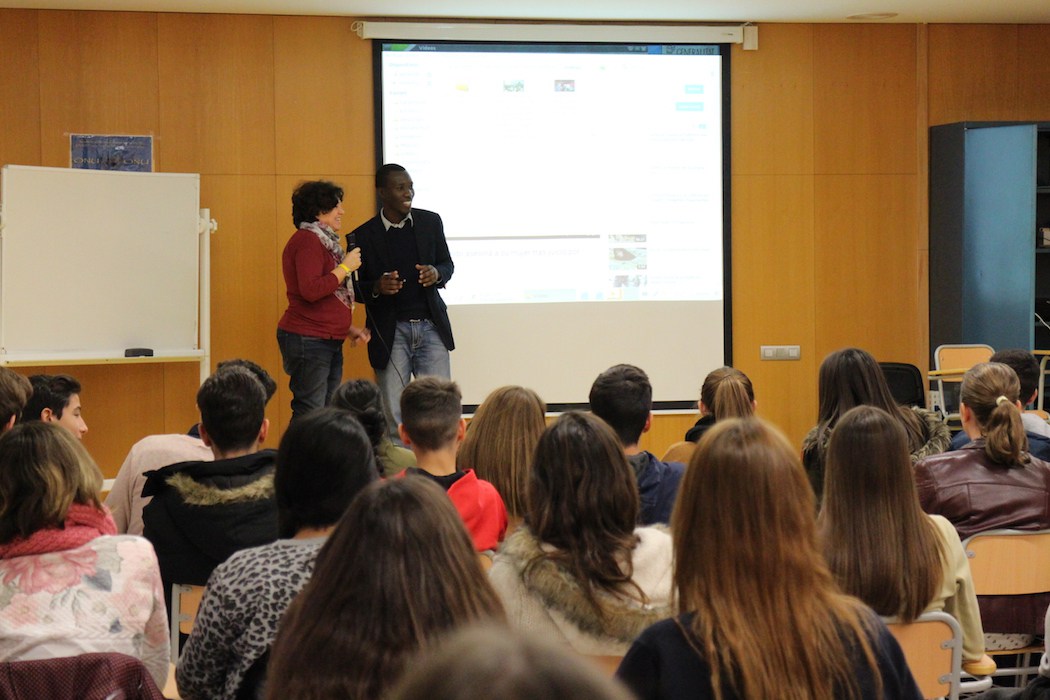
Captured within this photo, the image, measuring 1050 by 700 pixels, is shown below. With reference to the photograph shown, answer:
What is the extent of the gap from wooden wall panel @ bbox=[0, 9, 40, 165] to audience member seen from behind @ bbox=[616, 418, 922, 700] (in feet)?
19.0

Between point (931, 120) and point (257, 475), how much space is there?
5.75 meters

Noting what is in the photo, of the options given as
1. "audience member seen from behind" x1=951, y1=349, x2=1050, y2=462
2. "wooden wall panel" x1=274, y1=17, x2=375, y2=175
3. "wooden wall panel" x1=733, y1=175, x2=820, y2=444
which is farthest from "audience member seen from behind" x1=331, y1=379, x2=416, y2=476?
"wooden wall panel" x1=733, y1=175, x2=820, y2=444

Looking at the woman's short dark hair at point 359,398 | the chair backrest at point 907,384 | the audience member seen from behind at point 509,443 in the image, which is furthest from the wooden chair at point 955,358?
the audience member seen from behind at point 509,443

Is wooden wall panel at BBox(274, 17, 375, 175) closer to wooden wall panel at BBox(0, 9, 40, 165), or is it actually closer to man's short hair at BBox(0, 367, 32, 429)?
wooden wall panel at BBox(0, 9, 40, 165)

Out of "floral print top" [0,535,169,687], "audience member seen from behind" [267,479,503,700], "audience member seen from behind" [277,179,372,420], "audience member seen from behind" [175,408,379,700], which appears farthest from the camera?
"audience member seen from behind" [277,179,372,420]

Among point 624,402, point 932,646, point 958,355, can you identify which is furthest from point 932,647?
point 958,355

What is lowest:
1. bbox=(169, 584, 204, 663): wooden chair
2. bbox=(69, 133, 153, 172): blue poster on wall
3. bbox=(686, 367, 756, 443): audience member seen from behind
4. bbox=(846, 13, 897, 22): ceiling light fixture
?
bbox=(169, 584, 204, 663): wooden chair

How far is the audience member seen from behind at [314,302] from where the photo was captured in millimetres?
5781

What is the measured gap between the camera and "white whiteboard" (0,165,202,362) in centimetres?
560

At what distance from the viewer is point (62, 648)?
1.96m

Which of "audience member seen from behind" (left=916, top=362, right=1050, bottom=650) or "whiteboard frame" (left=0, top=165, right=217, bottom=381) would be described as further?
"whiteboard frame" (left=0, top=165, right=217, bottom=381)

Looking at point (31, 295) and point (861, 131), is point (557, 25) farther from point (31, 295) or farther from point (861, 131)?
point (31, 295)

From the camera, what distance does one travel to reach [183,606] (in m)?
2.61

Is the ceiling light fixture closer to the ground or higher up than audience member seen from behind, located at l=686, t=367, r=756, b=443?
higher up
